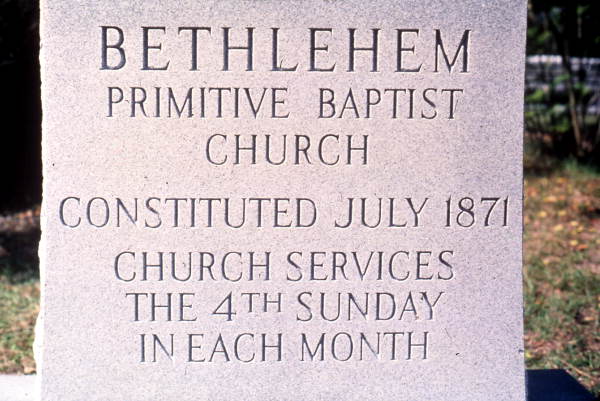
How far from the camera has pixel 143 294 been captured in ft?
10.8

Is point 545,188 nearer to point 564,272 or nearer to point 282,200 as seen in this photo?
point 564,272

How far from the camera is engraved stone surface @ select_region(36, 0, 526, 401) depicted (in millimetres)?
3176

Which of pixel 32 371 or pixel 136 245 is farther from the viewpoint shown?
pixel 32 371

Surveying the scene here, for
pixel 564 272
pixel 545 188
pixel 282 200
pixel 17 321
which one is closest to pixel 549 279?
pixel 564 272

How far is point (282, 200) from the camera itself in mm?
3248

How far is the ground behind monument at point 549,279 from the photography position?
4.79m

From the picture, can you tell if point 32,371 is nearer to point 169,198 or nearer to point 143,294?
point 143,294

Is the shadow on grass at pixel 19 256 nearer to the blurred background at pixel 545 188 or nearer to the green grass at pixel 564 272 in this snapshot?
the blurred background at pixel 545 188

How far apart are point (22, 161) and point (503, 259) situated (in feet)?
21.0

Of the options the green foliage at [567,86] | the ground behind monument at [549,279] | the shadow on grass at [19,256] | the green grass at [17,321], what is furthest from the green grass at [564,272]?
the shadow on grass at [19,256]

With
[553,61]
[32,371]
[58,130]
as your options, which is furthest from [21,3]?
[553,61]

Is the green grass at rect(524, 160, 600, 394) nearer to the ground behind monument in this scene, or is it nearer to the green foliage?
the ground behind monument

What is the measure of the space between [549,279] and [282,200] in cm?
351

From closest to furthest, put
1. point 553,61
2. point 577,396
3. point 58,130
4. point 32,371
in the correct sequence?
point 58,130 → point 577,396 → point 32,371 → point 553,61
